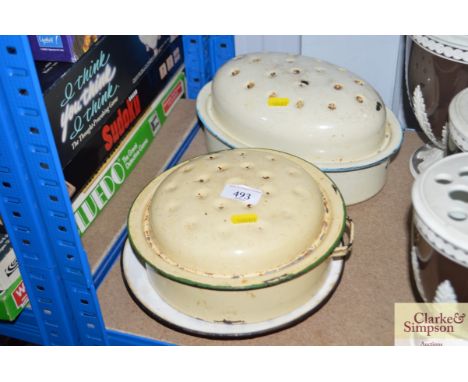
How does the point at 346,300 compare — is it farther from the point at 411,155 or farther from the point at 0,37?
the point at 0,37

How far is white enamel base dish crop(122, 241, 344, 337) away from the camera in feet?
2.82

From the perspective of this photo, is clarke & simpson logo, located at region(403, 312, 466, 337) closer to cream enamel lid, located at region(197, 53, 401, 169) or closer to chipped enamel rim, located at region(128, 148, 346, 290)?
chipped enamel rim, located at region(128, 148, 346, 290)

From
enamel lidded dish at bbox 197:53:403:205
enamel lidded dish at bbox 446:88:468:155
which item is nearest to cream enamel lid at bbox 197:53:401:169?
enamel lidded dish at bbox 197:53:403:205

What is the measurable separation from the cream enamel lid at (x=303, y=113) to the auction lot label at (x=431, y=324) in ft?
0.79

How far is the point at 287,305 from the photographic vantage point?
0.86 m

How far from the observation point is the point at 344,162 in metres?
1.01

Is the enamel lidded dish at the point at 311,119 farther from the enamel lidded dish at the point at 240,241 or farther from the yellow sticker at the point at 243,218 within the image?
the yellow sticker at the point at 243,218

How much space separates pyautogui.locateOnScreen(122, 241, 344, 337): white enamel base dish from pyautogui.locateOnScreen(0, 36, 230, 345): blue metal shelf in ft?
0.16

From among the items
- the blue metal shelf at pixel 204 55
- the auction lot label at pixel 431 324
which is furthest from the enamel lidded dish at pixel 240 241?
the blue metal shelf at pixel 204 55

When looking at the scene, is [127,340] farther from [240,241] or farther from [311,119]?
[311,119]

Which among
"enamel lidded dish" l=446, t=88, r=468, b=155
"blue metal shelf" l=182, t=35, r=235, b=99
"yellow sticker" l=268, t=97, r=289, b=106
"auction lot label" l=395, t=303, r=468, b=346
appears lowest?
"auction lot label" l=395, t=303, r=468, b=346

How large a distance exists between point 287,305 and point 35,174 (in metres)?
0.36

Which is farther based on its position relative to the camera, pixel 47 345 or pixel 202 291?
pixel 47 345

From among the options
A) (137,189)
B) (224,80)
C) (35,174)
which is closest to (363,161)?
(224,80)
